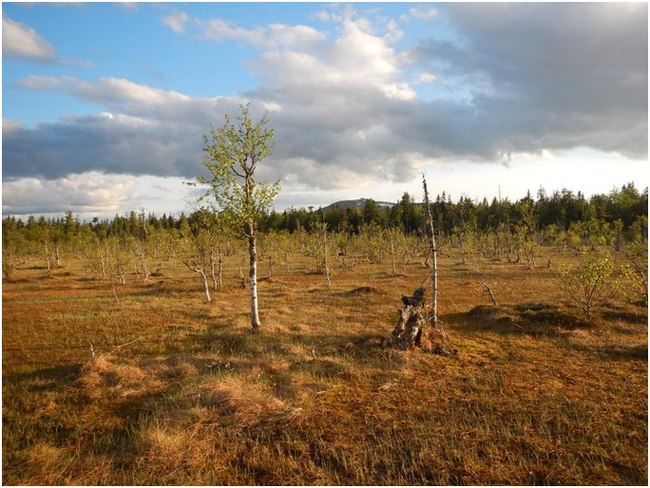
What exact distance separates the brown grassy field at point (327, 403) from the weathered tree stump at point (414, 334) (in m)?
0.93

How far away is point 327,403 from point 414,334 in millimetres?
6983

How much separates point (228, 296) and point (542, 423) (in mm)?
32175

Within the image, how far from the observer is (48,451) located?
31.9 feet

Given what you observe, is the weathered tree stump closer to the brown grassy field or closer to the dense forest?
the brown grassy field

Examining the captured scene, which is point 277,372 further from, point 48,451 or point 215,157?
point 215,157

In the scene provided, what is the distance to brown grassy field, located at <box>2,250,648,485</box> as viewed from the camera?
9.05 meters

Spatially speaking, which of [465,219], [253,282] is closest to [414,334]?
[253,282]

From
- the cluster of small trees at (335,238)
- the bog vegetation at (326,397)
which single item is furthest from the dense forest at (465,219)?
the bog vegetation at (326,397)

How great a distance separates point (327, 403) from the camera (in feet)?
41.4

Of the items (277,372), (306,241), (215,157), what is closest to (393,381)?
(277,372)

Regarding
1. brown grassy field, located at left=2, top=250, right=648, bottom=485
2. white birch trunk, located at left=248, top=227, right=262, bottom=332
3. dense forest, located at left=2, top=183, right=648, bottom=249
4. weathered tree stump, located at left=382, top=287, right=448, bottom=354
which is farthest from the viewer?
dense forest, located at left=2, top=183, right=648, bottom=249

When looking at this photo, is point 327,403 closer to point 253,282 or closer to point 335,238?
point 253,282

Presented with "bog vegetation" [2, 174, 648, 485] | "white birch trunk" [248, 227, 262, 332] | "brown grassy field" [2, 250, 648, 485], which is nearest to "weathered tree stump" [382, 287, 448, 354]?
"bog vegetation" [2, 174, 648, 485]

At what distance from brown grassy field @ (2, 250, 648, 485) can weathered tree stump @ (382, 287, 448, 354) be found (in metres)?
0.93
